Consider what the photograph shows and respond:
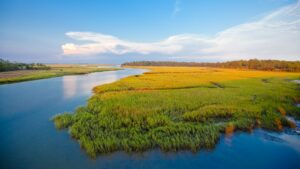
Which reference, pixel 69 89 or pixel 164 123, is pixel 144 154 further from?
pixel 69 89

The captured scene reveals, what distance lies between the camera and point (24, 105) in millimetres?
15484

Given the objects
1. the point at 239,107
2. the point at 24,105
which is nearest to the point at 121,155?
the point at 239,107

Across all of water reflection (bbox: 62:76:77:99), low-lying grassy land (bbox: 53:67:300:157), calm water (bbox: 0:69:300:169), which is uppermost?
water reflection (bbox: 62:76:77:99)

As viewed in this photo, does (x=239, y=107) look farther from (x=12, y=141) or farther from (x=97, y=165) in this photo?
(x=12, y=141)

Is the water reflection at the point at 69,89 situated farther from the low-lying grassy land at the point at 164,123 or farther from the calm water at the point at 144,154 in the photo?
the calm water at the point at 144,154

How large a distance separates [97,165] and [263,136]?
30.6 feet

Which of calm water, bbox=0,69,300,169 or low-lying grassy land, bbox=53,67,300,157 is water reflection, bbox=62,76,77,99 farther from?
calm water, bbox=0,69,300,169

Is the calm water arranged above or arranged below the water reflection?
below

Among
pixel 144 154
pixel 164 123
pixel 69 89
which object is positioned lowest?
pixel 144 154

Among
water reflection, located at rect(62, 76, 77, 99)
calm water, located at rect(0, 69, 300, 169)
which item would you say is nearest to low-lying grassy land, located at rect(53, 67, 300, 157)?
calm water, located at rect(0, 69, 300, 169)

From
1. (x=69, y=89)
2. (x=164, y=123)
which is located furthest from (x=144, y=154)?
(x=69, y=89)

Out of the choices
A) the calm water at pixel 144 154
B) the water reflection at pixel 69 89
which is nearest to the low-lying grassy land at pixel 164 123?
the calm water at pixel 144 154

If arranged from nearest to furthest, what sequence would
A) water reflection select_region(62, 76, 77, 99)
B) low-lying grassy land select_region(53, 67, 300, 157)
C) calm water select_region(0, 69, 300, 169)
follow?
calm water select_region(0, 69, 300, 169) → low-lying grassy land select_region(53, 67, 300, 157) → water reflection select_region(62, 76, 77, 99)

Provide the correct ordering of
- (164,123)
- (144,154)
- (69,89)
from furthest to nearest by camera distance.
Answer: (69,89)
(164,123)
(144,154)
